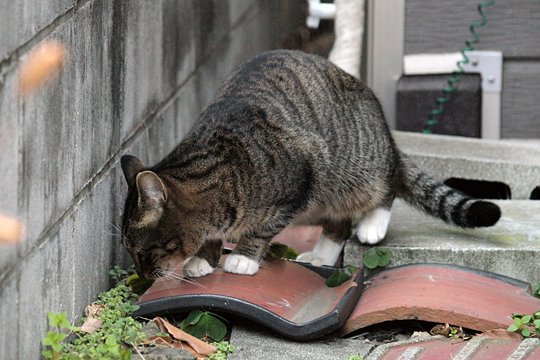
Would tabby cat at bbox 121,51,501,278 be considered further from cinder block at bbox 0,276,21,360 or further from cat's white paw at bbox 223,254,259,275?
cinder block at bbox 0,276,21,360

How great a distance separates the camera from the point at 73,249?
332 cm

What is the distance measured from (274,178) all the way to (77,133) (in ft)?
3.18

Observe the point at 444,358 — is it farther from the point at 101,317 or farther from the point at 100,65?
the point at 100,65

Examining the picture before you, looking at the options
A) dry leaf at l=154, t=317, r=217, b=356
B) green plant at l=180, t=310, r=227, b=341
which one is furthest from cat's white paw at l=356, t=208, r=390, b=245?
dry leaf at l=154, t=317, r=217, b=356

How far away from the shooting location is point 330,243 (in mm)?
4570

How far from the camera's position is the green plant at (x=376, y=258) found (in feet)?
13.6

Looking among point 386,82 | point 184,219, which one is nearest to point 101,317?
point 184,219

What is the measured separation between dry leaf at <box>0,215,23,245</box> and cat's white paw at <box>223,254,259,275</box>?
132 cm

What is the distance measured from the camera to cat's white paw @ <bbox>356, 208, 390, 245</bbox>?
4297 millimetres

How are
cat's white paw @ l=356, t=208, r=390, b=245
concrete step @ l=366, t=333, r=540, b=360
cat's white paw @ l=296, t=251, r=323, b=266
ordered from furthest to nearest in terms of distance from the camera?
cat's white paw @ l=296, t=251, r=323, b=266 < cat's white paw @ l=356, t=208, r=390, b=245 < concrete step @ l=366, t=333, r=540, b=360

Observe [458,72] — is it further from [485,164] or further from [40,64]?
[40,64]

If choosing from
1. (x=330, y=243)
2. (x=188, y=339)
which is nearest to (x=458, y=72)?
(x=330, y=243)

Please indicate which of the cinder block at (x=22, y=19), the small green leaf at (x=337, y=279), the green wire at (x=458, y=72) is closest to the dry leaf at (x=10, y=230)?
the cinder block at (x=22, y=19)

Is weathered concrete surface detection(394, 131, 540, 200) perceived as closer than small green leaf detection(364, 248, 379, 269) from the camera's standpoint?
No
